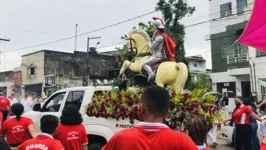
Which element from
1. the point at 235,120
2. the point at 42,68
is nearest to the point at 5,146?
the point at 235,120

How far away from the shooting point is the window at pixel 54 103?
6.76 meters

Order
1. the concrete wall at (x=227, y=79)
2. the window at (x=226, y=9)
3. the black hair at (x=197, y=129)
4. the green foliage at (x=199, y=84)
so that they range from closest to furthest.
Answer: the black hair at (x=197, y=129) < the green foliage at (x=199, y=84) < the concrete wall at (x=227, y=79) < the window at (x=226, y=9)

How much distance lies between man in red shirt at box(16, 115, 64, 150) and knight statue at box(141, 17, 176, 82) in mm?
2826

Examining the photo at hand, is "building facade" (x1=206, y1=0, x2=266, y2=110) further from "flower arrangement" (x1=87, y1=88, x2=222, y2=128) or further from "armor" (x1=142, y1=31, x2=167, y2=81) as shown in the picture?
"flower arrangement" (x1=87, y1=88, x2=222, y2=128)

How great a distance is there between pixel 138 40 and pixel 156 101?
4826mm

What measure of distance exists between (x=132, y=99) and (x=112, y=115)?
1.83 feet

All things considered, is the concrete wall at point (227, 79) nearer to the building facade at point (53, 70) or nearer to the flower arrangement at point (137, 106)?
the building facade at point (53, 70)

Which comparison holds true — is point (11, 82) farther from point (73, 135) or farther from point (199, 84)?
point (73, 135)

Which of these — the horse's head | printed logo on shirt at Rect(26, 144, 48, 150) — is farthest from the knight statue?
printed logo on shirt at Rect(26, 144, 48, 150)

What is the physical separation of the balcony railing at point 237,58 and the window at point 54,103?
16780mm

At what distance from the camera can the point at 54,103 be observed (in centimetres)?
688

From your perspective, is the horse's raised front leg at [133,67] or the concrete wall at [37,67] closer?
the horse's raised front leg at [133,67]

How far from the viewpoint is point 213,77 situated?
23375mm

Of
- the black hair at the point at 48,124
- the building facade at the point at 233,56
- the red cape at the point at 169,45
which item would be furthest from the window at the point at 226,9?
the black hair at the point at 48,124
